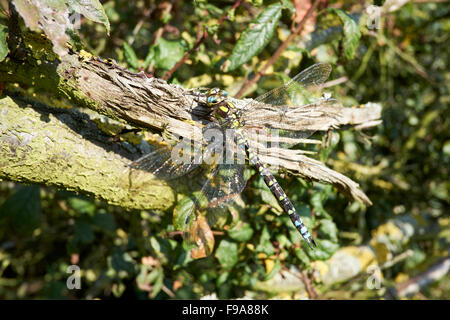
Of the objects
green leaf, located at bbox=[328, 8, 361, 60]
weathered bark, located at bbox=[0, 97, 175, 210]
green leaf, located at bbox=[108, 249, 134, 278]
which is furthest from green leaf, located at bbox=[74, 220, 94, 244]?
green leaf, located at bbox=[328, 8, 361, 60]

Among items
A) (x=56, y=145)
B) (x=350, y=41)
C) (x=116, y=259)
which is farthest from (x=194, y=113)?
(x=116, y=259)

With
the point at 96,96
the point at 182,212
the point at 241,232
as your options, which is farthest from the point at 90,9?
the point at 241,232

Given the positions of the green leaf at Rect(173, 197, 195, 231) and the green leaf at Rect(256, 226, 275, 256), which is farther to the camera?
the green leaf at Rect(256, 226, 275, 256)

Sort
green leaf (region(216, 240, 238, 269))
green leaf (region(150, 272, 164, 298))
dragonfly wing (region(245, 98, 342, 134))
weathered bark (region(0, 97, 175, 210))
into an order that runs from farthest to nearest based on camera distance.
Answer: green leaf (region(150, 272, 164, 298)), green leaf (region(216, 240, 238, 269)), dragonfly wing (region(245, 98, 342, 134)), weathered bark (region(0, 97, 175, 210))

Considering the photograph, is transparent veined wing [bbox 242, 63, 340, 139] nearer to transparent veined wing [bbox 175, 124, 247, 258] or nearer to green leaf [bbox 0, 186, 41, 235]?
transparent veined wing [bbox 175, 124, 247, 258]

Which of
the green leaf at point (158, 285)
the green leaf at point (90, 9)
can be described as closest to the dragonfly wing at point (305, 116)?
the green leaf at point (90, 9)

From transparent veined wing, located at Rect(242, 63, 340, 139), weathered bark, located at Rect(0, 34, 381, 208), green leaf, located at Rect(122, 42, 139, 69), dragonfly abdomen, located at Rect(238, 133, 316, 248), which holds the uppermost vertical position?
green leaf, located at Rect(122, 42, 139, 69)

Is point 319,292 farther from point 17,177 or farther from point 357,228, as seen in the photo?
point 17,177
